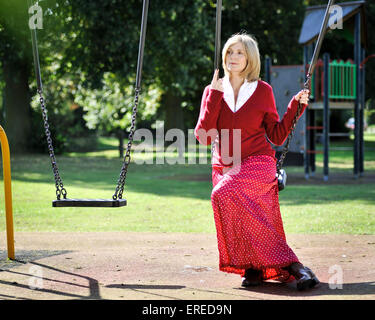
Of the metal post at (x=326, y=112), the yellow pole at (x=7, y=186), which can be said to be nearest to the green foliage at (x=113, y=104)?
the metal post at (x=326, y=112)

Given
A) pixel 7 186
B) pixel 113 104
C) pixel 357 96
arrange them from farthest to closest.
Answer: pixel 113 104 → pixel 357 96 → pixel 7 186

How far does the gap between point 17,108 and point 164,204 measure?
15820 millimetres

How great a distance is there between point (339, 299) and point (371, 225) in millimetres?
3950

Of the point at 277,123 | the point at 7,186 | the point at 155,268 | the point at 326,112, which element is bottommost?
the point at 155,268

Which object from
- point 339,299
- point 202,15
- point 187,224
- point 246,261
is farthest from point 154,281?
point 202,15

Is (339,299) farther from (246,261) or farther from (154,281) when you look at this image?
(154,281)

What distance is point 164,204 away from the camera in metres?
10.6

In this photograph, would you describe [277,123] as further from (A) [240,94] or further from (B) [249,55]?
(B) [249,55]

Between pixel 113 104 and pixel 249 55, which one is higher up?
pixel 113 104

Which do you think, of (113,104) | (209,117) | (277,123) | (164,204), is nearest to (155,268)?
(209,117)

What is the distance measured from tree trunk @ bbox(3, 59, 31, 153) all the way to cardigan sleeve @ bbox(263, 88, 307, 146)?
69.2ft

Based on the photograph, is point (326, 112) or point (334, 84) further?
point (334, 84)

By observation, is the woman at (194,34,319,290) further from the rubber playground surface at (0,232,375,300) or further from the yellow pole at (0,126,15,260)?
the yellow pole at (0,126,15,260)

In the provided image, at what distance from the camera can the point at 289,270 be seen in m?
4.65
